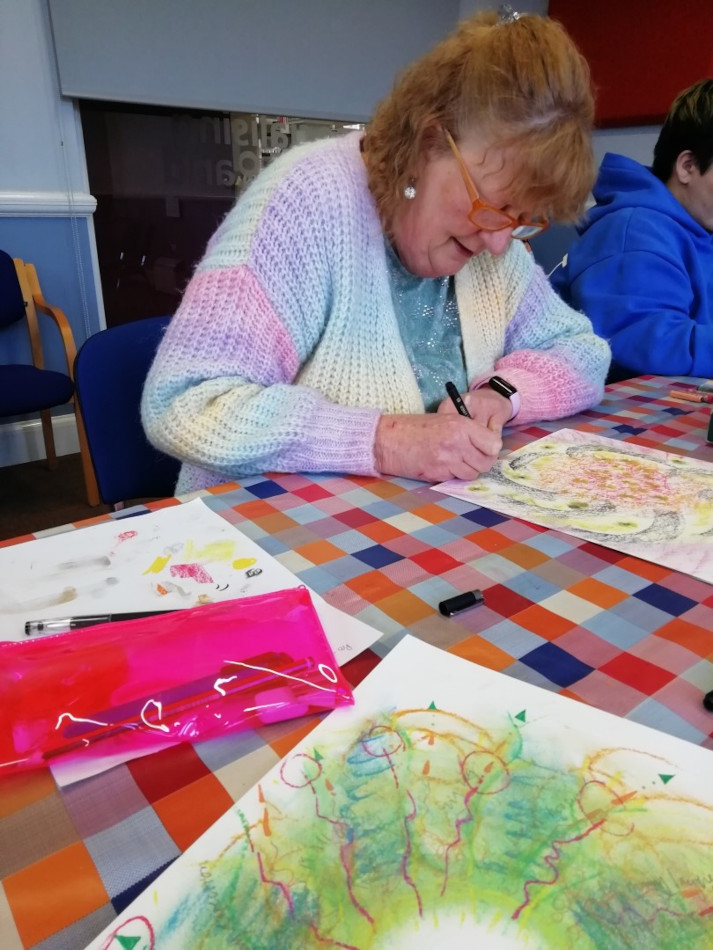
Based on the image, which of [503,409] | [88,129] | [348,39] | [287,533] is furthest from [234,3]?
[287,533]

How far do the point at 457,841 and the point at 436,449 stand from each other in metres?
0.52

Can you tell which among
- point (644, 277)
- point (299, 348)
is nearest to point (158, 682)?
point (299, 348)

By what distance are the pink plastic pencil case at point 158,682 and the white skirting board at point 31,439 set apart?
100 inches

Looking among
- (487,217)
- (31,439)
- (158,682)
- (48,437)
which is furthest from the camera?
(31,439)

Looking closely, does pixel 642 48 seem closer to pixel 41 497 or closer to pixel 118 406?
pixel 118 406

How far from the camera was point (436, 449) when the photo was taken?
824 millimetres

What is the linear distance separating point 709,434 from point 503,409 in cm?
30

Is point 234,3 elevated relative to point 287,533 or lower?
elevated

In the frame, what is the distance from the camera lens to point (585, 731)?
43 cm

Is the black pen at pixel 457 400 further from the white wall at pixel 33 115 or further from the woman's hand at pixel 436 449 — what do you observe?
the white wall at pixel 33 115

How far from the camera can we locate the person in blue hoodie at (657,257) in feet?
4.80

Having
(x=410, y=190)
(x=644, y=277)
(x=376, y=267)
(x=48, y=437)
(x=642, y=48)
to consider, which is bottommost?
(x=48, y=437)

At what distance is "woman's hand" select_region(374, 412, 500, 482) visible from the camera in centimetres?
82

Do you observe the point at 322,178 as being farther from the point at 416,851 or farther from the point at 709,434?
the point at 416,851
